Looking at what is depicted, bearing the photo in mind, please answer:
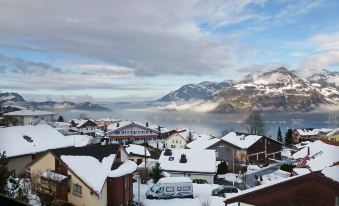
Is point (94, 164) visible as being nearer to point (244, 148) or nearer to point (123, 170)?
point (123, 170)

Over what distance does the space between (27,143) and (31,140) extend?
95cm

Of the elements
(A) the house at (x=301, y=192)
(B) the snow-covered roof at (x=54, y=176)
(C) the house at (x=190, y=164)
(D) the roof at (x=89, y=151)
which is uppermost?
(D) the roof at (x=89, y=151)

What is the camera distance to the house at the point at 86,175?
18203 mm

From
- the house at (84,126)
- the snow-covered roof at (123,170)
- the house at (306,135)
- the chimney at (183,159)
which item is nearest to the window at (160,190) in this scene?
the snow-covered roof at (123,170)

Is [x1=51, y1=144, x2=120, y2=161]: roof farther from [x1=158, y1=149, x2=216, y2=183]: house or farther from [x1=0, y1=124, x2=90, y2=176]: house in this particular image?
[x1=158, y1=149, x2=216, y2=183]: house

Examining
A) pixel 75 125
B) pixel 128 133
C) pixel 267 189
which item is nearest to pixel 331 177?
pixel 267 189

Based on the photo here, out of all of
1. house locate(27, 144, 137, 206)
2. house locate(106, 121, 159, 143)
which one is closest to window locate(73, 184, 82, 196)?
house locate(27, 144, 137, 206)

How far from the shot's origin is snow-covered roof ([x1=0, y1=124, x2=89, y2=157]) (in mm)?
28219

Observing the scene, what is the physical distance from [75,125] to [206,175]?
175 feet

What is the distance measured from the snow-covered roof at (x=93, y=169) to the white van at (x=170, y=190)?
2.73 meters

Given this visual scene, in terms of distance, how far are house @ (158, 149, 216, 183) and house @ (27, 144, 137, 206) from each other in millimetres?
12711

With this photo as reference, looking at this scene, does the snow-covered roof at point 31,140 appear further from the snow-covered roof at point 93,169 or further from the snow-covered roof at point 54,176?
the snow-covered roof at point 93,169

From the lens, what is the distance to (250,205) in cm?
1390

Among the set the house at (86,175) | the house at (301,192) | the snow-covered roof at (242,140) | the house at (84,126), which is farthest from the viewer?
the house at (84,126)
